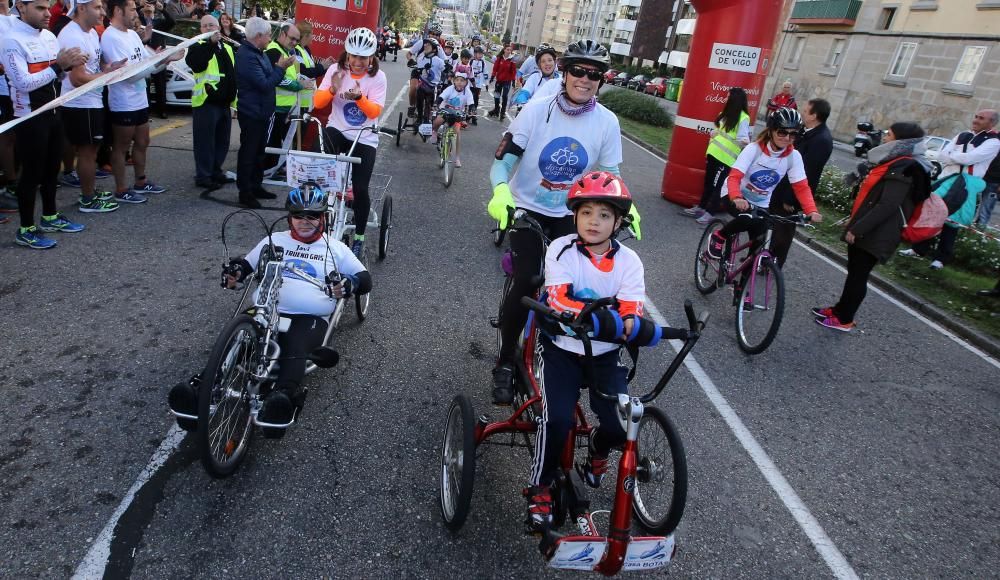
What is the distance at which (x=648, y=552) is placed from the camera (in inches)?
99.1

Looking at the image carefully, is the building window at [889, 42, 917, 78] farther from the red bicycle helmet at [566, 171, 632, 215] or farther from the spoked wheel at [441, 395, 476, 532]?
the spoked wheel at [441, 395, 476, 532]

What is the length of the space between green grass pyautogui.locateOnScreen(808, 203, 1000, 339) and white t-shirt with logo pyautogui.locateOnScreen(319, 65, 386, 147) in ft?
24.4

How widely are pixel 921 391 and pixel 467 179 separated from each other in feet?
25.2

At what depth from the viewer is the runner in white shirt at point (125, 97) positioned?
6.62m

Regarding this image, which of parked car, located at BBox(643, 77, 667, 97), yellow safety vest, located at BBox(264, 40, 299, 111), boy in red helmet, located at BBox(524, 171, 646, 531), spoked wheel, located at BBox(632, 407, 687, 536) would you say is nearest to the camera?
spoked wheel, located at BBox(632, 407, 687, 536)

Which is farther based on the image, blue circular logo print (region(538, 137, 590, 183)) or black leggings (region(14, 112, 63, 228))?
black leggings (region(14, 112, 63, 228))

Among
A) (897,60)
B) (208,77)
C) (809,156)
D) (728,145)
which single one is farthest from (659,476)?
(897,60)

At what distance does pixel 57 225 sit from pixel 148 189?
1.67m

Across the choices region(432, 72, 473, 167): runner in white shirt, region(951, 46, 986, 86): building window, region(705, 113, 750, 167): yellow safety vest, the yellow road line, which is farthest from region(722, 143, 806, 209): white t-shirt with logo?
→ region(951, 46, 986, 86): building window

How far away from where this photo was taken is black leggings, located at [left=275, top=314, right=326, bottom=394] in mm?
3412

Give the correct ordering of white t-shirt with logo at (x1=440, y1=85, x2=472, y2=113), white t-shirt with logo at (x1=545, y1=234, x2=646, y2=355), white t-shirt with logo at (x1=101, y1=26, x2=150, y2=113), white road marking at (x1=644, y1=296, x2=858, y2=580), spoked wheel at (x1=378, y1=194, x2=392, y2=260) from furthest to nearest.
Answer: white t-shirt with logo at (x1=440, y1=85, x2=472, y2=113) < white t-shirt with logo at (x1=101, y1=26, x2=150, y2=113) < spoked wheel at (x1=378, y1=194, x2=392, y2=260) < white road marking at (x1=644, y1=296, x2=858, y2=580) < white t-shirt with logo at (x1=545, y1=234, x2=646, y2=355)

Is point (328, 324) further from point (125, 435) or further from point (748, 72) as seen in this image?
point (748, 72)

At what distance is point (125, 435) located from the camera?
335 cm

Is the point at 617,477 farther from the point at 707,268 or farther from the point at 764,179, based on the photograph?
the point at 707,268
